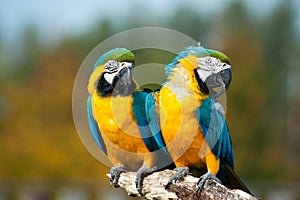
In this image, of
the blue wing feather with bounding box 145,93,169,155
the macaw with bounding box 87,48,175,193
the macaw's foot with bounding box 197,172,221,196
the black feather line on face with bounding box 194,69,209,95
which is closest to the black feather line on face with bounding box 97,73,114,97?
the macaw with bounding box 87,48,175,193

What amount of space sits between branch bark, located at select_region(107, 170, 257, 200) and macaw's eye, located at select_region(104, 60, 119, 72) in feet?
1.45

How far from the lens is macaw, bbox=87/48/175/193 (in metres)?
2.05

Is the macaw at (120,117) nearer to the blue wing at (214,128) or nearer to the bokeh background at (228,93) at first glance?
the blue wing at (214,128)

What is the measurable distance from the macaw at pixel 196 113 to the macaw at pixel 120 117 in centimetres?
7

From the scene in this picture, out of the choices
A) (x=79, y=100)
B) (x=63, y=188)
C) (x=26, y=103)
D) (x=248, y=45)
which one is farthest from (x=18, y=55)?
(x=79, y=100)

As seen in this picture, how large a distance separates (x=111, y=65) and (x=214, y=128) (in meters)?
0.45

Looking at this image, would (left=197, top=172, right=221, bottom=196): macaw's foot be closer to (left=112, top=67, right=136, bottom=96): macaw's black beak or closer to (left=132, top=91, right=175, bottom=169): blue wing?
(left=132, top=91, right=175, bottom=169): blue wing

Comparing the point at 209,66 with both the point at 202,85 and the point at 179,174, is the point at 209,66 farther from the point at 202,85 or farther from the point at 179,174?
the point at 179,174

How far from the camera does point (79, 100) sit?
221 cm

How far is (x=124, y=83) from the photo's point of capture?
2.09 m

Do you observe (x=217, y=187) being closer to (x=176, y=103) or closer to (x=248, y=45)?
(x=176, y=103)

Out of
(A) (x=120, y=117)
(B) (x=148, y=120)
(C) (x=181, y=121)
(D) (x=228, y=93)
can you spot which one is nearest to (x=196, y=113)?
(C) (x=181, y=121)

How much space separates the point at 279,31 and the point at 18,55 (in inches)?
208

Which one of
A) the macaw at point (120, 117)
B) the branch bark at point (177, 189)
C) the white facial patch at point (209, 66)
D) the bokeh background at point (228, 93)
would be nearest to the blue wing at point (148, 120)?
the macaw at point (120, 117)
